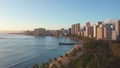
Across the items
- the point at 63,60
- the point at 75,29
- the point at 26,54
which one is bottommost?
the point at 26,54

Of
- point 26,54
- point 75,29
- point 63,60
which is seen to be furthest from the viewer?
point 75,29

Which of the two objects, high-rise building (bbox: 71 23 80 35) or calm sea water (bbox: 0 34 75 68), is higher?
high-rise building (bbox: 71 23 80 35)

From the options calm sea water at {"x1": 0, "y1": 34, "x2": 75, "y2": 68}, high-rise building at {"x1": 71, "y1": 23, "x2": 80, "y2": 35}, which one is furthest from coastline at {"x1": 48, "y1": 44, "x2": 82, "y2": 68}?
high-rise building at {"x1": 71, "y1": 23, "x2": 80, "y2": 35}

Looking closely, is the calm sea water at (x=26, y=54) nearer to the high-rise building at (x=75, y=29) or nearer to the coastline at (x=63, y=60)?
the coastline at (x=63, y=60)

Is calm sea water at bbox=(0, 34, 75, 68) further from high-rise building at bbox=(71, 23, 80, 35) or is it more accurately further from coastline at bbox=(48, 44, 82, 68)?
high-rise building at bbox=(71, 23, 80, 35)

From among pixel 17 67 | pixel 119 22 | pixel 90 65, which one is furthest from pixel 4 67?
pixel 119 22

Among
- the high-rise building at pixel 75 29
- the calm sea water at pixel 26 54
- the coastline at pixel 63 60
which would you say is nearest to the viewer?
the coastline at pixel 63 60

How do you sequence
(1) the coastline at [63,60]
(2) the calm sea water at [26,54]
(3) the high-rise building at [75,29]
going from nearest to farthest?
(1) the coastline at [63,60]
(2) the calm sea water at [26,54]
(3) the high-rise building at [75,29]

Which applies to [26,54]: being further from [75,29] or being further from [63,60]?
[75,29]

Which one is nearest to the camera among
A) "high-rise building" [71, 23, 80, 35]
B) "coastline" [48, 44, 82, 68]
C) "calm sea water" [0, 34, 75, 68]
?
"coastline" [48, 44, 82, 68]

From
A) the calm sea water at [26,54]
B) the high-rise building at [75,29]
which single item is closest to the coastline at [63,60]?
the calm sea water at [26,54]

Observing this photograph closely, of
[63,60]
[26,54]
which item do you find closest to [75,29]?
[26,54]
